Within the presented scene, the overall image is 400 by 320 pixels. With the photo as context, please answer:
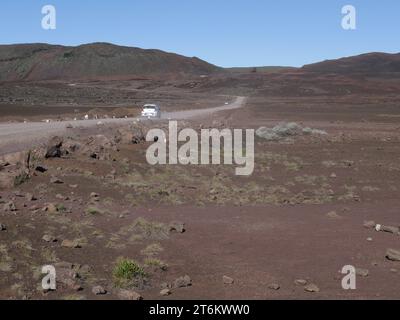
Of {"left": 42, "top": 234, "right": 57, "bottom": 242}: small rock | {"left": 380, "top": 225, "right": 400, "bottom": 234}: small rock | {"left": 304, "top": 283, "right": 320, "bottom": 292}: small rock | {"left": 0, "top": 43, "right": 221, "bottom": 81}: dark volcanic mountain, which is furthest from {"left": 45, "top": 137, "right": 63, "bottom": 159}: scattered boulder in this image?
{"left": 0, "top": 43, "right": 221, "bottom": 81}: dark volcanic mountain

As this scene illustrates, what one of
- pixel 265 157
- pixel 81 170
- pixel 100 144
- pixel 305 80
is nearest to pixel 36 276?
pixel 81 170

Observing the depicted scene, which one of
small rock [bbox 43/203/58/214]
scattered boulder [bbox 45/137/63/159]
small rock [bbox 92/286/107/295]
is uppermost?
scattered boulder [bbox 45/137/63/159]

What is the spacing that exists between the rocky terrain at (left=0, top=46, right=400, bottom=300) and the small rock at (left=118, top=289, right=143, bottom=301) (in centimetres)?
2

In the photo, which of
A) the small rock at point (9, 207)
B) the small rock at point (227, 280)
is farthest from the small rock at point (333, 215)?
the small rock at point (9, 207)

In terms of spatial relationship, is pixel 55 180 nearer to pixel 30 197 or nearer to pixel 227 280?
pixel 30 197

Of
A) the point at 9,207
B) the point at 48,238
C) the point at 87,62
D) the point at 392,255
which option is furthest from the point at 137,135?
the point at 87,62

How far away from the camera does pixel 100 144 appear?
805 inches

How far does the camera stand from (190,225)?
1198 centimetres

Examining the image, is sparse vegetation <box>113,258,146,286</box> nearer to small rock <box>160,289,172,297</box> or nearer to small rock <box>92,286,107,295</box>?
small rock <box>92,286,107,295</box>

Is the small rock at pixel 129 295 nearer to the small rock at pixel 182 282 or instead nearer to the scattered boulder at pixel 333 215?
the small rock at pixel 182 282

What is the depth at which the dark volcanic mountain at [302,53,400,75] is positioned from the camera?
490 ft

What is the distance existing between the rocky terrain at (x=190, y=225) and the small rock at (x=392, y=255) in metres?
0.02

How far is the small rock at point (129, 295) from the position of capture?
7.59 m

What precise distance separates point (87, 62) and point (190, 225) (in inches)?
6004
